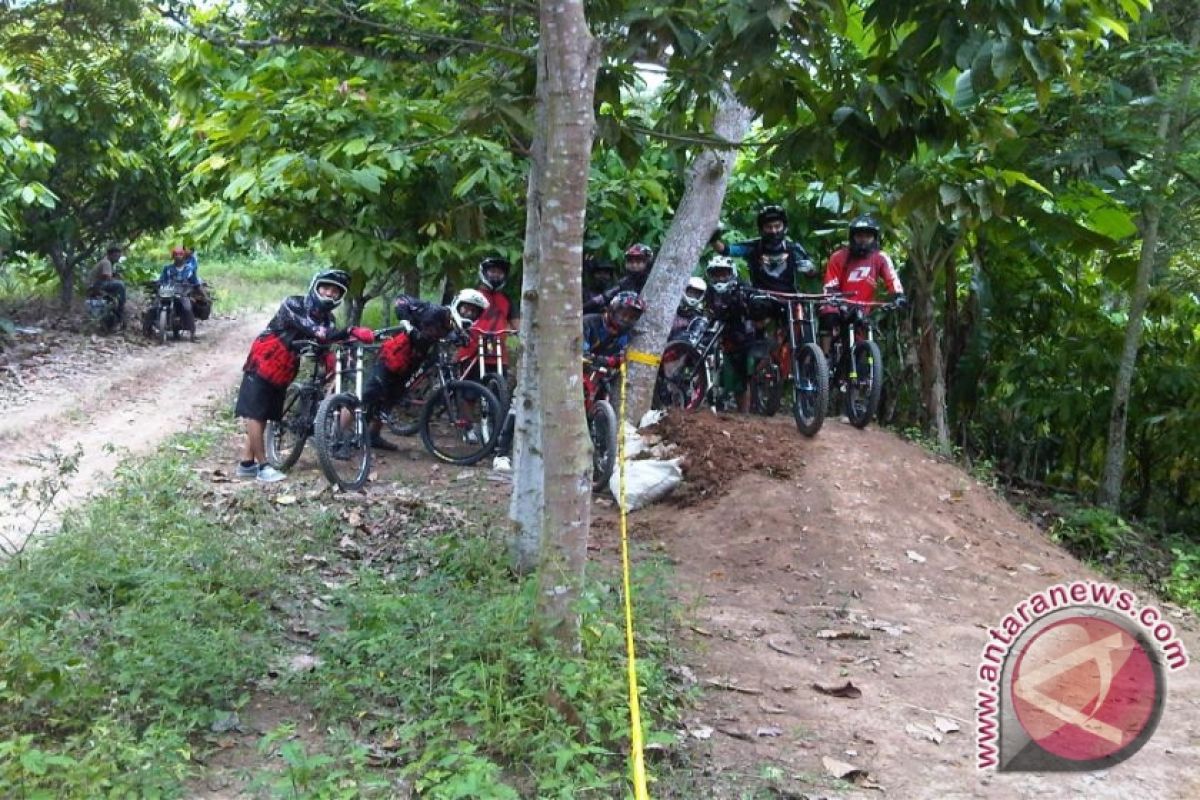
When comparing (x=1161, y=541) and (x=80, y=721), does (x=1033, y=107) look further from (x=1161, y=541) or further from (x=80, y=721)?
(x=80, y=721)

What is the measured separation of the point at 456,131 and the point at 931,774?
3.58 metres

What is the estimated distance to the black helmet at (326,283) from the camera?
7.82 metres

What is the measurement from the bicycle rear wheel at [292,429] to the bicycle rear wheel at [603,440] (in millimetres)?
2127

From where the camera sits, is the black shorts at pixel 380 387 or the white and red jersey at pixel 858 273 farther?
the black shorts at pixel 380 387

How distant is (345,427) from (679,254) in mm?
2972

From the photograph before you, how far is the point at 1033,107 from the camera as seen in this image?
8.34 meters

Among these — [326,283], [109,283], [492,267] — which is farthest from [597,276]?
[109,283]

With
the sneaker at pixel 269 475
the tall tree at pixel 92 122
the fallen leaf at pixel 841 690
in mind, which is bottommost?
the fallen leaf at pixel 841 690

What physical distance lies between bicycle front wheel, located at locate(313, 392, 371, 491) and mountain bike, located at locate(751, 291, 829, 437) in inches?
127

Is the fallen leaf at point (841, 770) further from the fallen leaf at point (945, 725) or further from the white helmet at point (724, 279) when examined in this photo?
the white helmet at point (724, 279)

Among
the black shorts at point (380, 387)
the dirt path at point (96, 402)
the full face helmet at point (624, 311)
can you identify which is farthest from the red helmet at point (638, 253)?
the dirt path at point (96, 402)

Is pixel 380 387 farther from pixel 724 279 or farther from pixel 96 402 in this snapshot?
pixel 96 402

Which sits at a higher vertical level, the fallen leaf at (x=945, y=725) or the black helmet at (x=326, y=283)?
the black helmet at (x=326, y=283)

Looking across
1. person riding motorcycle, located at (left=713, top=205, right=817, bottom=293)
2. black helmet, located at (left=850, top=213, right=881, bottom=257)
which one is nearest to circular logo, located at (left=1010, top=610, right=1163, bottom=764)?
black helmet, located at (left=850, top=213, right=881, bottom=257)
